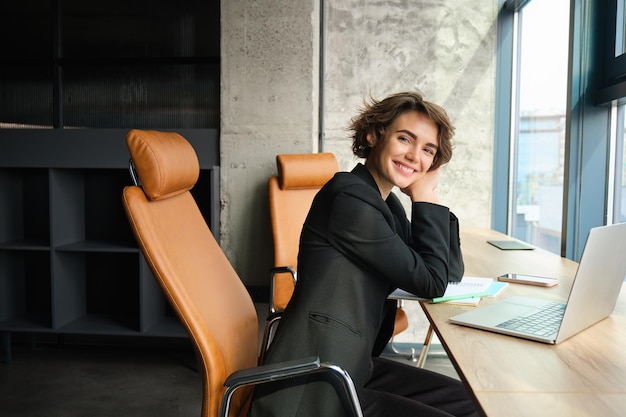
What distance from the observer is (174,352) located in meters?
3.76

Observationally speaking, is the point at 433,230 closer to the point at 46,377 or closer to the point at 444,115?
the point at 444,115

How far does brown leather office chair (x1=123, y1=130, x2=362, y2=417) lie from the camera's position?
123 cm

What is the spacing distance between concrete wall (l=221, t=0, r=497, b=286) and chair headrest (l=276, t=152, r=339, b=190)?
0.29m

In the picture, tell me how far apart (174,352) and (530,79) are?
2.85 meters

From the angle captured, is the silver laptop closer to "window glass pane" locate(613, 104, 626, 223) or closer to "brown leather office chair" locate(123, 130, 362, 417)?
"brown leather office chair" locate(123, 130, 362, 417)

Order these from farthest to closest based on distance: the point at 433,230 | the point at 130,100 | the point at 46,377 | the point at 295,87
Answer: the point at 130,100 → the point at 295,87 → the point at 46,377 → the point at 433,230

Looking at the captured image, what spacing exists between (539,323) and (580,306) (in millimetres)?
137

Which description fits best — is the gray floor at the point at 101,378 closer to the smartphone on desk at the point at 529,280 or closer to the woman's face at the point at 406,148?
the smartphone on desk at the point at 529,280

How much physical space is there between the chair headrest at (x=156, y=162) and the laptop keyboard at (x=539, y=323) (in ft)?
2.88

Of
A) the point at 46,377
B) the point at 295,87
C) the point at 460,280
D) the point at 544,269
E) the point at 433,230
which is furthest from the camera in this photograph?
the point at 295,87

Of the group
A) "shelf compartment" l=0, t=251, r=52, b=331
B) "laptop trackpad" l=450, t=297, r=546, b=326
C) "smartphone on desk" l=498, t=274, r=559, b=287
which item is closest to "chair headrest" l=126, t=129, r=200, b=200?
"laptop trackpad" l=450, t=297, r=546, b=326

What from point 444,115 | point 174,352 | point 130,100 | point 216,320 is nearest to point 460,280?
point 444,115

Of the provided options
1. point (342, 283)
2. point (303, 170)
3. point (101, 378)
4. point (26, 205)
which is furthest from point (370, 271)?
point (26, 205)

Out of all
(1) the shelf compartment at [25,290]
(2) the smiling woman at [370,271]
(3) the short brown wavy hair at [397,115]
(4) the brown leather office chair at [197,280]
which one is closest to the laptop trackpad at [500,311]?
(2) the smiling woman at [370,271]
